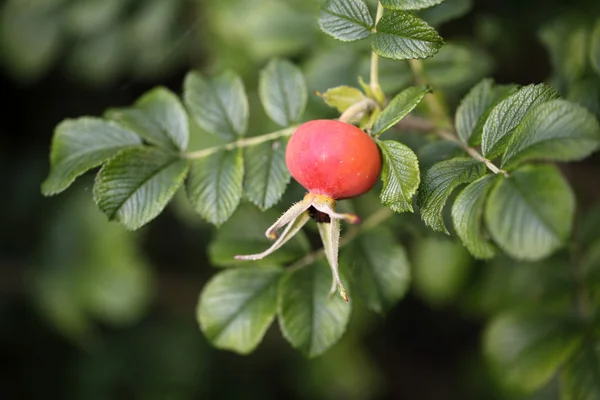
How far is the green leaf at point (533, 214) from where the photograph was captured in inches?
34.2

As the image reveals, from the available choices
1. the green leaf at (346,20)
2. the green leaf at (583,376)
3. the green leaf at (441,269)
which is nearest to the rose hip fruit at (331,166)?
the green leaf at (346,20)

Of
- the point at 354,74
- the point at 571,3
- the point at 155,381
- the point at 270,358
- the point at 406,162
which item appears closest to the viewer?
the point at 406,162

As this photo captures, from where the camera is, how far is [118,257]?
277cm

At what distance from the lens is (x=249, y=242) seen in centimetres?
160

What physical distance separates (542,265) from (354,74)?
76cm

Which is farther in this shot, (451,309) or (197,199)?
(451,309)

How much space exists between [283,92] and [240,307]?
0.51 metres

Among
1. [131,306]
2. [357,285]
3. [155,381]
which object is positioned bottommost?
[155,381]

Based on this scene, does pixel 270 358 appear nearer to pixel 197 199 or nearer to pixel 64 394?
pixel 64 394

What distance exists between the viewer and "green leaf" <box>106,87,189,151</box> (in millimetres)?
1452

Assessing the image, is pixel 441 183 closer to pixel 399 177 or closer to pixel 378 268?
pixel 399 177

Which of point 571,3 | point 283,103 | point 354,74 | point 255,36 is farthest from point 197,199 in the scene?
point 571,3

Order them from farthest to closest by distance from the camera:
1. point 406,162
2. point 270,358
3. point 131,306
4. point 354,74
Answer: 1. point 270,358
2. point 131,306
3. point 354,74
4. point 406,162

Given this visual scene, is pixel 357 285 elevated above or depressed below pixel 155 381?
above
